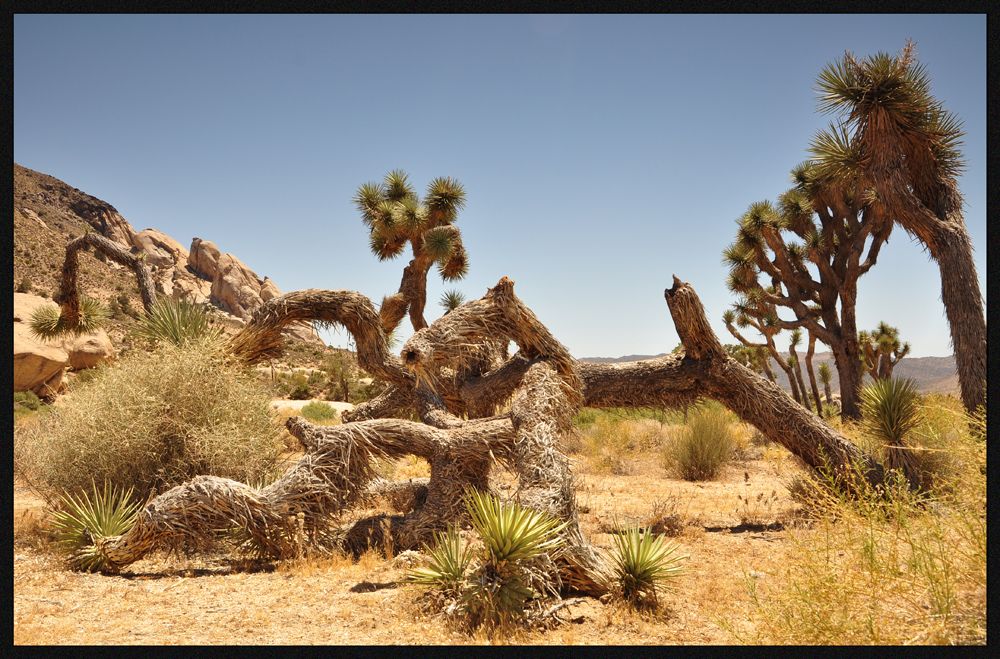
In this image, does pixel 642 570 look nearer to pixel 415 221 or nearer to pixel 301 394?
pixel 415 221

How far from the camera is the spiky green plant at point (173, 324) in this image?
6895 millimetres

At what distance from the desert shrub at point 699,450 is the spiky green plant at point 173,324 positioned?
345 inches

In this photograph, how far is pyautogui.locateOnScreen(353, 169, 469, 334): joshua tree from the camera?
14.0 m

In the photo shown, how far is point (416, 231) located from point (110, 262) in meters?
19.5

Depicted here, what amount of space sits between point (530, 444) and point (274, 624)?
254 cm

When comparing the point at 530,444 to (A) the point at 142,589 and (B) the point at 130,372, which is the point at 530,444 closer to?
(A) the point at 142,589


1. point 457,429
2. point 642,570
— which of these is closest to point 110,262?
point 457,429

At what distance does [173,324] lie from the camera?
6.93 meters

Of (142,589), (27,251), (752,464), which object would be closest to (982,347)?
(752,464)

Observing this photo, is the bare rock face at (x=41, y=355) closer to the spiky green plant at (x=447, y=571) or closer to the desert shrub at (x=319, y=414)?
the desert shrub at (x=319, y=414)

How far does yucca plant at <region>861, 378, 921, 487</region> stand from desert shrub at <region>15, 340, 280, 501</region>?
7630 mm

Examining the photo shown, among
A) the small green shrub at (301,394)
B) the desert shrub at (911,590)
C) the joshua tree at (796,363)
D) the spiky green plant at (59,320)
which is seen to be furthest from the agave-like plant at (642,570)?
the small green shrub at (301,394)

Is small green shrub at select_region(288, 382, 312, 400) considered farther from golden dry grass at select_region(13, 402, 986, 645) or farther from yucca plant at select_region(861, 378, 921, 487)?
yucca plant at select_region(861, 378, 921, 487)

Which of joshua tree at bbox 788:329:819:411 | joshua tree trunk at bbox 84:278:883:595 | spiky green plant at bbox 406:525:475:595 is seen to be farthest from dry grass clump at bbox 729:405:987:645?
joshua tree at bbox 788:329:819:411
